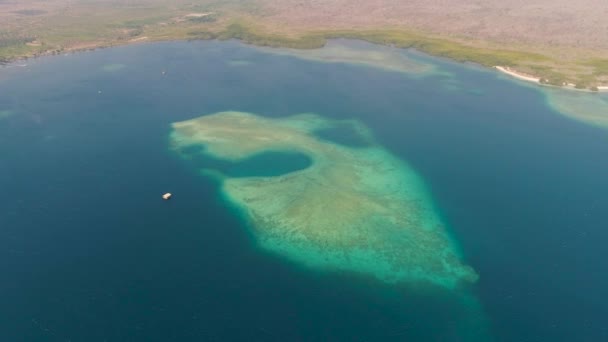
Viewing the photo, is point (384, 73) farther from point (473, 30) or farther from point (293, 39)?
point (473, 30)

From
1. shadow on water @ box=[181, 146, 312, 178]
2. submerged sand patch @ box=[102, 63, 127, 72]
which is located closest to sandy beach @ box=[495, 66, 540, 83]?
shadow on water @ box=[181, 146, 312, 178]

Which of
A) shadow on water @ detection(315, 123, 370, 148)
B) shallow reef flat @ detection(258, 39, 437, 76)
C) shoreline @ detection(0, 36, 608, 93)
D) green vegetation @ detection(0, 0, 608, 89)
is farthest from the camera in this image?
shallow reef flat @ detection(258, 39, 437, 76)

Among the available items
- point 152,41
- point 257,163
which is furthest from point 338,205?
point 152,41

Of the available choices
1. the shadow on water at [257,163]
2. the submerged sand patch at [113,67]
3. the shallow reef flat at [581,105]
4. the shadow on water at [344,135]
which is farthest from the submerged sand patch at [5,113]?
the shallow reef flat at [581,105]

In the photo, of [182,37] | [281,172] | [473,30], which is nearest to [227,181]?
[281,172]

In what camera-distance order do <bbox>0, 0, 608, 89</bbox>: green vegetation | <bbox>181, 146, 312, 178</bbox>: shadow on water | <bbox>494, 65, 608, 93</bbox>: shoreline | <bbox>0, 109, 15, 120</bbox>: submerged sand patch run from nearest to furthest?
<bbox>181, 146, 312, 178</bbox>: shadow on water, <bbox>0, 109, 15, 120</bbox>: submerged sand patch, <bbox>494, 65, 608, 93</bbox>: shoreline, <bbox>0, 0, 608, 89</bbox>: green vegetation

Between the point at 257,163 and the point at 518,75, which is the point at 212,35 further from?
the point at 518,75

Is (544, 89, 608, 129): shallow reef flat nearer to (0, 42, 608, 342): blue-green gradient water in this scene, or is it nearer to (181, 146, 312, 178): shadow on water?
(0, 42, 608, 342): blue-green gradient water
